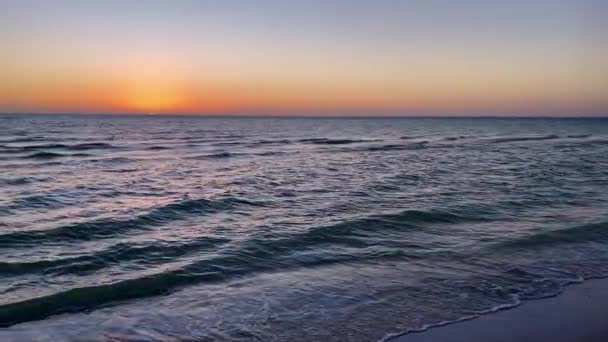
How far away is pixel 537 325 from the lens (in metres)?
7.08

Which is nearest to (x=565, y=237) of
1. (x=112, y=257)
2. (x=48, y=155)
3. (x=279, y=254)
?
(x=279, y=254)

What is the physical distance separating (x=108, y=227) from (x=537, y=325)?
976 centimetres

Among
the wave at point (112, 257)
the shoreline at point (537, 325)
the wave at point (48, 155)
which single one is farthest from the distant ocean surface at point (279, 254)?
the wave at point (48, 155)

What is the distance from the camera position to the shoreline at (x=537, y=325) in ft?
22.0

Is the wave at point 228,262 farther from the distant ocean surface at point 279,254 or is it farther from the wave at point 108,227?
the wave at point 108,227

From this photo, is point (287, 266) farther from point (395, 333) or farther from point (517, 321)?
point (517, 321)

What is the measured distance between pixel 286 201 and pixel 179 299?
8.75 meters

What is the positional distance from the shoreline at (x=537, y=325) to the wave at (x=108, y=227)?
813cm

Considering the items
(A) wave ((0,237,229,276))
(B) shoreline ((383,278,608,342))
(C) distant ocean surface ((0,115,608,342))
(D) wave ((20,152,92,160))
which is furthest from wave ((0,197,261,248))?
(D) wave ((20,152,92,160))

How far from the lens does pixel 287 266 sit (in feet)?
33.3

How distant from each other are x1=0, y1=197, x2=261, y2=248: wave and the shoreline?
26.7ft

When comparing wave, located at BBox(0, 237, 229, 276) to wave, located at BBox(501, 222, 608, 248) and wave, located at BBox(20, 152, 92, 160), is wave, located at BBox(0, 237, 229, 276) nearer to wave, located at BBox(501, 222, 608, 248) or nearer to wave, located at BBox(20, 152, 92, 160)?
wave, located at BBox(501, 222, 608, 248)

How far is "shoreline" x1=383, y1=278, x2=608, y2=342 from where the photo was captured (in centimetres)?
669

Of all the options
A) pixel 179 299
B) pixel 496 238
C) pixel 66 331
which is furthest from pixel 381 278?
pixel 66 331
